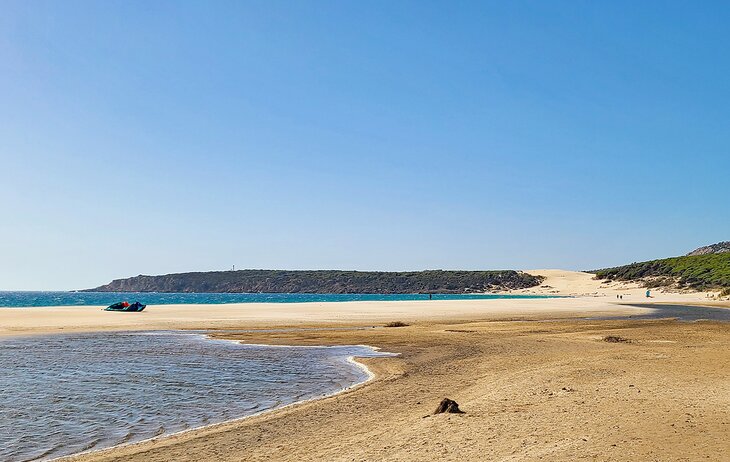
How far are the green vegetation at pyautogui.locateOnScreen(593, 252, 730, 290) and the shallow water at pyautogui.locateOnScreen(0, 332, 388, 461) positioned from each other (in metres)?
102

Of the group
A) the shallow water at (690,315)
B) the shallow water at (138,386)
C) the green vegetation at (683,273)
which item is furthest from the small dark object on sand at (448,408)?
the green vegetation at (683,273)

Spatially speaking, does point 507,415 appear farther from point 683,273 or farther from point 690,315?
point 683,273

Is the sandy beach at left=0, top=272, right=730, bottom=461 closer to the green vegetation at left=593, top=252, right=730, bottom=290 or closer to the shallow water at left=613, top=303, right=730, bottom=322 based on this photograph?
the shallow water at left=613, top=303, right=730, bottom=322

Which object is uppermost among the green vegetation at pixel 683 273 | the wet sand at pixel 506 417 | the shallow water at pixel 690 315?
the green vegetation at pixel 683 273

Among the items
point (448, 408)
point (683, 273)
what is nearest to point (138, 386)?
point (448, 408)

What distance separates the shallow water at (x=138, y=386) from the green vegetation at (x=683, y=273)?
336 ft

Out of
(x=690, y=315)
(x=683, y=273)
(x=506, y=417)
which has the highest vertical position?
(x=683, y=273)

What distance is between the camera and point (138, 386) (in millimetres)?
16250

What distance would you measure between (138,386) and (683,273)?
125 meters

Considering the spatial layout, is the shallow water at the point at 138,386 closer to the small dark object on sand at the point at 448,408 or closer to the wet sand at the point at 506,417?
the wet sand at the point at 506,417

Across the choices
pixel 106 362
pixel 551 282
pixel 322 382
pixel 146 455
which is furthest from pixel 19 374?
pixel 551 282

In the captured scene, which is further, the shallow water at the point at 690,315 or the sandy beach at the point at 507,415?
the shallow water at the point at 690,315

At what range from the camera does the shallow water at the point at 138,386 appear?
11.4m

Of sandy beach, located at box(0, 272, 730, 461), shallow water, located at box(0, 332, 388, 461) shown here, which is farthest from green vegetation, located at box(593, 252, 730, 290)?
shallow water, located at box(0, 332, 388, 461)
